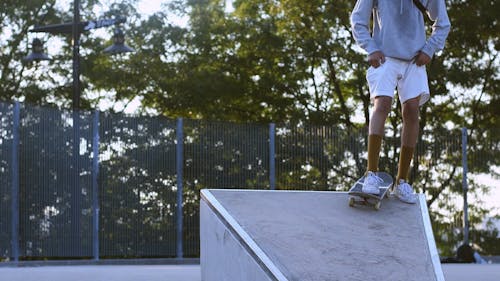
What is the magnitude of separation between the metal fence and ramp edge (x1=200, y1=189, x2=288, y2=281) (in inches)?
317

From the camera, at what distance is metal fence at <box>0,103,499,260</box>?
13.6m

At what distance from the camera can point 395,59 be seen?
686cm

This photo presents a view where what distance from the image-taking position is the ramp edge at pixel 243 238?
4.96 meters

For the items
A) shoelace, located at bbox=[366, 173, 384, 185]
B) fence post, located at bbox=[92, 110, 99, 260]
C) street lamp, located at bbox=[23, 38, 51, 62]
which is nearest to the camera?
shoelace, located at bbox=[366, 173, 384, 185]

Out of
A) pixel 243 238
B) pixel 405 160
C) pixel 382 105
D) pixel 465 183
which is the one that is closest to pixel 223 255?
pixel 243 238

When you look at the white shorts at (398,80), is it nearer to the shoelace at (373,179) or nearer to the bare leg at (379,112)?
the bare leg at (379,112)

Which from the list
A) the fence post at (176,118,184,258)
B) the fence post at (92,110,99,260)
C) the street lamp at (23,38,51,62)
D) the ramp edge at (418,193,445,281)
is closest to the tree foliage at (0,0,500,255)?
the street lamp at (23,38,51,62)

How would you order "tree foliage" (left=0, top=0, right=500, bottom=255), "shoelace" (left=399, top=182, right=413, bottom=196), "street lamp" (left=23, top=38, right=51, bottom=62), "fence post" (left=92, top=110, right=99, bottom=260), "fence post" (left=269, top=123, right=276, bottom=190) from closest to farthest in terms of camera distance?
"shoelace" (left=399, top=182, right=413, bottom=196)
"fence post" (left=92, top=110, right=99, bottom=260)
"fence post" (left=269, top=123, right=276, bottom=190)
"street lamp" (left=23, top=38, right=51, bottom=62)
"tree foliage" (left=0, top=0, right=500, bottom=255)

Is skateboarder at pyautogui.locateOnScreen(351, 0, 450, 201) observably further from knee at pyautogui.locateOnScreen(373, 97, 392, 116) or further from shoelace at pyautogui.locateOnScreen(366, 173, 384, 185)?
shoelace at pyautogui.locateOnScreen(366, 173, 384, 185)

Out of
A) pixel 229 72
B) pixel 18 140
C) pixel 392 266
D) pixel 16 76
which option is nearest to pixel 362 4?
pixel 392 266

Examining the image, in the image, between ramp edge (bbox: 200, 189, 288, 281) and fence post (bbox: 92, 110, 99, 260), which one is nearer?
ramp edge (bbox: 200, 189, 288, 281)

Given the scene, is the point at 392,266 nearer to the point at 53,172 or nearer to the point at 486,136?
the point at 53,172

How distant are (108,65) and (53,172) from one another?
10602 mm

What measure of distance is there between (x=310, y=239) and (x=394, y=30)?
2072 millimetres
